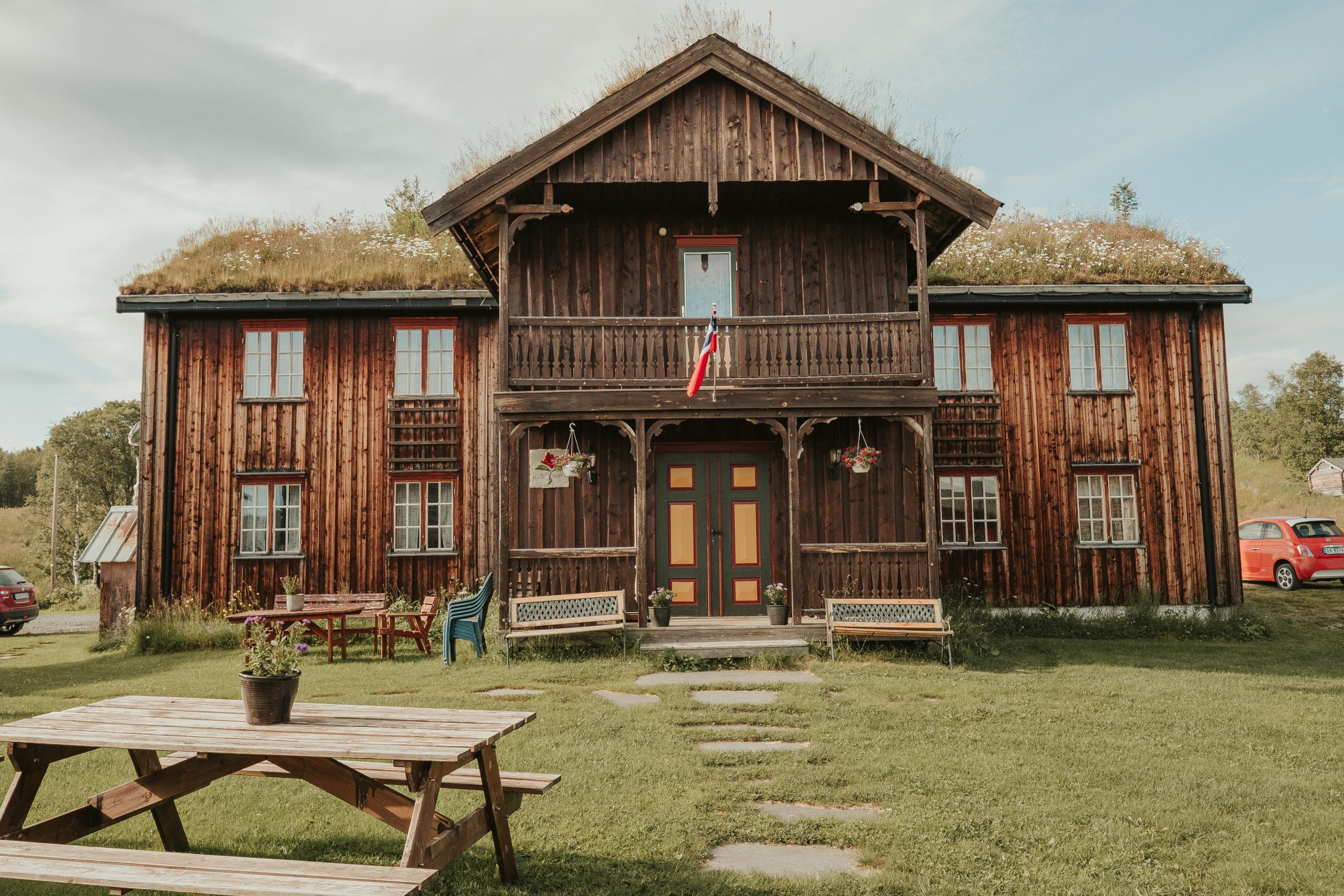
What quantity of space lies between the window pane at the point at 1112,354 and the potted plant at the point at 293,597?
13969 mm

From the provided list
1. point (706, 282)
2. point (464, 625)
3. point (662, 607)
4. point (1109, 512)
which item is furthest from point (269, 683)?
point (1109, 512)

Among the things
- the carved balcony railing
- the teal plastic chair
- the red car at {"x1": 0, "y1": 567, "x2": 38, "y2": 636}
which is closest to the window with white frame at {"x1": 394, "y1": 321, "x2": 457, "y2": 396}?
the carved balcony railing

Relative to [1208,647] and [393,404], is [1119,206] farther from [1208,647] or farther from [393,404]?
[393,404]

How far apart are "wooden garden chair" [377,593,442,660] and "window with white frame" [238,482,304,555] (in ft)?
13.5

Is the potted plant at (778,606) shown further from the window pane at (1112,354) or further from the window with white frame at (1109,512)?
the window pane at (1112,354)

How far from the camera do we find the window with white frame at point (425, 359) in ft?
53.7

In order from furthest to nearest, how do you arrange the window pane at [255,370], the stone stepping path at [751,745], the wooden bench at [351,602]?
1. the window pane at [255,370]
2. the wooden bench at [351,602]
3. the stone stepping path at [751,745]

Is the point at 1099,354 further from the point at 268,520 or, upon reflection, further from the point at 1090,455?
the point at 268,520

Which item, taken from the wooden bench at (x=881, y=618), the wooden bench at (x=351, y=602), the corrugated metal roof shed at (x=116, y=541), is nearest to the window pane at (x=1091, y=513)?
the wooden bench at (x=881, y=618)

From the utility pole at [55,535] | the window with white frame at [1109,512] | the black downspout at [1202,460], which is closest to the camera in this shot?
the black downspout at [1202,460]

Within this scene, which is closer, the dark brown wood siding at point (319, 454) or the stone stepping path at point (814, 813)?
the stone stepping path at point (814, 813)

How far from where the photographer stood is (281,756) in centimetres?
380

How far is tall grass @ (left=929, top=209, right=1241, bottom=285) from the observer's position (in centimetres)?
1678

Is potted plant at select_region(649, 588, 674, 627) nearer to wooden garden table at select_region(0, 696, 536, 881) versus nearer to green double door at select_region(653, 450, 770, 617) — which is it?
green double door at select_region(653, 450, 770, 617)
